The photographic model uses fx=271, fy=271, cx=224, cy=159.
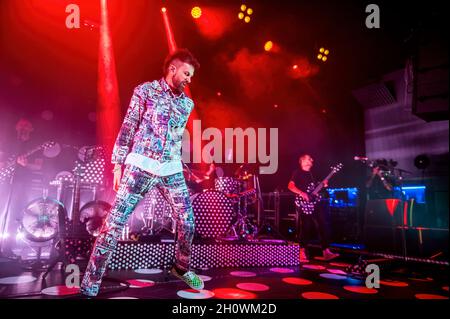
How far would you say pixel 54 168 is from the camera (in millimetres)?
5055

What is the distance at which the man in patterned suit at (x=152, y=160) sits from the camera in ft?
7.22

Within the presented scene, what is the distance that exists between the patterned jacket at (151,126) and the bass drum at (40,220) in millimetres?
2636

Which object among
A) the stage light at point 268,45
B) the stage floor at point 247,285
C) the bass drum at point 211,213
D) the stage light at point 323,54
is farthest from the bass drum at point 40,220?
the stage light at point 323,54

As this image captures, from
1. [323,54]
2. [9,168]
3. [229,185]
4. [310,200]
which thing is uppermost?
[323,54]

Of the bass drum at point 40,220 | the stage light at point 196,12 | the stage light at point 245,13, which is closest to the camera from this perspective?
the bass drum at point 40,220

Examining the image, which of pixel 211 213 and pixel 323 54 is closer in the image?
pixel 211 213

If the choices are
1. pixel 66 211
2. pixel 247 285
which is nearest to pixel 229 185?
pixel 66 211

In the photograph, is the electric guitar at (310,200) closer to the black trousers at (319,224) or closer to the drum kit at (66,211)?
the black trousers at (319,224)

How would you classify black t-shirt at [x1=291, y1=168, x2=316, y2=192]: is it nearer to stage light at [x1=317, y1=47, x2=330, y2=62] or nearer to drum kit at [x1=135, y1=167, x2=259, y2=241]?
drum kit at [x1=135, y1=167, x2=259, y2=241]

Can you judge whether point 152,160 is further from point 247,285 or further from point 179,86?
point 247,285

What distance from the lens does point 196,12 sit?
19.6ft

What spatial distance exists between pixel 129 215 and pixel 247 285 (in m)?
1.54

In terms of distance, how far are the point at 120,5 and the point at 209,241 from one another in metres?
5.48
